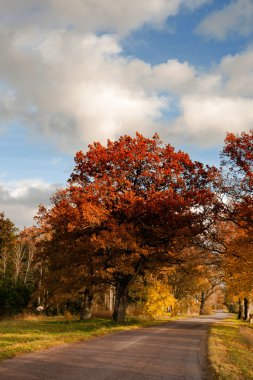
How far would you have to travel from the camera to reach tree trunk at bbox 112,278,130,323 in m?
32.7

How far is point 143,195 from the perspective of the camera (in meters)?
30.5

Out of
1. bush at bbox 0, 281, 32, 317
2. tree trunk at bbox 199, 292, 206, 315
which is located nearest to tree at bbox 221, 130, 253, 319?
bush at bbox 0, 281, 32, 317

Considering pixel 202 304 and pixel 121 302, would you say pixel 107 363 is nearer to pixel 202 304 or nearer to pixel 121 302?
pixel 121 302

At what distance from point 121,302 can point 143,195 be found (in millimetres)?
9154

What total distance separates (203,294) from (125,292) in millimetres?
57785

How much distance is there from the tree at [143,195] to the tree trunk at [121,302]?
80mm

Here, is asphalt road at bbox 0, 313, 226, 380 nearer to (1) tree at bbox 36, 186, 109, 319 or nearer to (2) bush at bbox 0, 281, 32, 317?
(1) tree at bbox 36, 186, 109, 319

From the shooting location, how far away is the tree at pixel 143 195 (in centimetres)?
2989

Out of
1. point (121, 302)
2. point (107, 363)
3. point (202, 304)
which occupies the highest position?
point (121, 302)

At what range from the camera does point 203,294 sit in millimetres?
87188

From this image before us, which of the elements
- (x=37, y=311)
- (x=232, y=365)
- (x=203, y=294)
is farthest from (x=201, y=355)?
(x=203, y=294)

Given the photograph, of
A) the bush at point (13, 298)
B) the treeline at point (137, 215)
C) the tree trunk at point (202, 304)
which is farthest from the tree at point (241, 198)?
the tree trunk at point (202, 304)

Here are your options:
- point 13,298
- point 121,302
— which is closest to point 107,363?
point 121,302

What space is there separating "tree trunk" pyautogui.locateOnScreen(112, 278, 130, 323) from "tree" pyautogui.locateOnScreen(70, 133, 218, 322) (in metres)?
0.08
